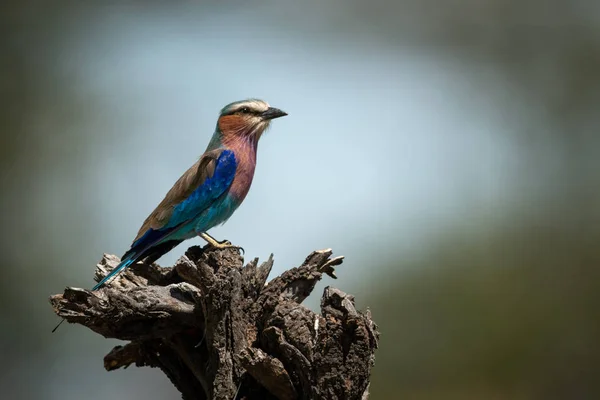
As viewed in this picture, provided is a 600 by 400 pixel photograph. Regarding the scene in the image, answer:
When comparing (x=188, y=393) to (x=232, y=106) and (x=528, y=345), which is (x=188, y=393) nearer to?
(x=232, y=106)

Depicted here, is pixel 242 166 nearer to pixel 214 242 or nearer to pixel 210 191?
pixel 210 191

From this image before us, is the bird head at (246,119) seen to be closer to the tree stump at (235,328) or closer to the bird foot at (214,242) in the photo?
the bird foot at (214,242)

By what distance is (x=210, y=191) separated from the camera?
187 inches

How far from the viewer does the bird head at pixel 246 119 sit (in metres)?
5.16

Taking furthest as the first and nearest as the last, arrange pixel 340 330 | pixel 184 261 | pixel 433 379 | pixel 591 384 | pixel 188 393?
pixel 591 384, pixel 433 379, pixel 188 393, pixel 184 261, pixel 340 330

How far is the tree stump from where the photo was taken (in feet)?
11.1

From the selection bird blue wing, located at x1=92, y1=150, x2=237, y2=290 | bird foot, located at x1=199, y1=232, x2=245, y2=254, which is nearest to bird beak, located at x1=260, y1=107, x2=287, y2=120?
bird blue wing, located at x1=92, y1=150, x2=237, y2=290

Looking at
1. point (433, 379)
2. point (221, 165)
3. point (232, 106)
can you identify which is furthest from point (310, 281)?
point (433, 379)

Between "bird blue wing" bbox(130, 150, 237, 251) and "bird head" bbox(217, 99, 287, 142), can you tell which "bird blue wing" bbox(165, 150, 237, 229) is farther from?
"bird head" bbox(217, 99, 287, 142)

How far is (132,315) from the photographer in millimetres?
3771

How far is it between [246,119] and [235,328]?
1888mm

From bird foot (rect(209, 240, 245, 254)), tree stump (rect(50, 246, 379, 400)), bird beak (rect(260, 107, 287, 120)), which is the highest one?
bird beak (rect(260, 107, 287, 120))

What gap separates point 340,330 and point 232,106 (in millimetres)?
2312

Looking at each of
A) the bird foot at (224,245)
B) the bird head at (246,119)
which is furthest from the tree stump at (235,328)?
the bird head at (246,119)
